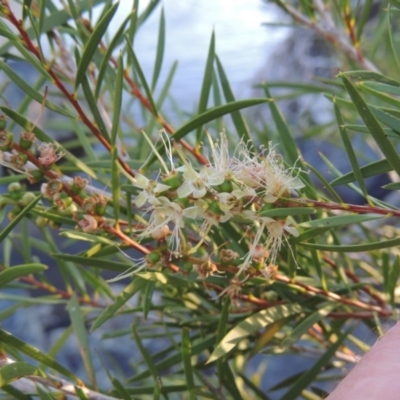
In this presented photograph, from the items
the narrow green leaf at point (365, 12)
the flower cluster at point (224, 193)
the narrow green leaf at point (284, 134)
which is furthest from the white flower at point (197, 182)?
the narrow green leaf at point (365, 12)

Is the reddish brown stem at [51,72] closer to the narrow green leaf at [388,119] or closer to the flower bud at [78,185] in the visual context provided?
the flower bud at [78,185]

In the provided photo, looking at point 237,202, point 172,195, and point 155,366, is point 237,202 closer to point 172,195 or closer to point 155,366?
point 172,195

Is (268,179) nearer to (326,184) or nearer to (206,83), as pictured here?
(326,184)

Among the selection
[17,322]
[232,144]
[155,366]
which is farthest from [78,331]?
[17,322]

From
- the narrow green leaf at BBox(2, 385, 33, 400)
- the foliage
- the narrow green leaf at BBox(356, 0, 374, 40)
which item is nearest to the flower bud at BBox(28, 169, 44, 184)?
the foliage

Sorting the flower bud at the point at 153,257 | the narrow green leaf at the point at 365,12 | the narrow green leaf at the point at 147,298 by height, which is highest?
the narrow green leaf at the point at 365,12

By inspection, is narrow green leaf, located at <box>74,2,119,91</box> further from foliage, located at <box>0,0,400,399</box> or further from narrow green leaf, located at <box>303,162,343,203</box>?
narrow green leaf, located at <box>303,162,343,203</box>

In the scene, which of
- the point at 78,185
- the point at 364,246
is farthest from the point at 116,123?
the point at 364,246
